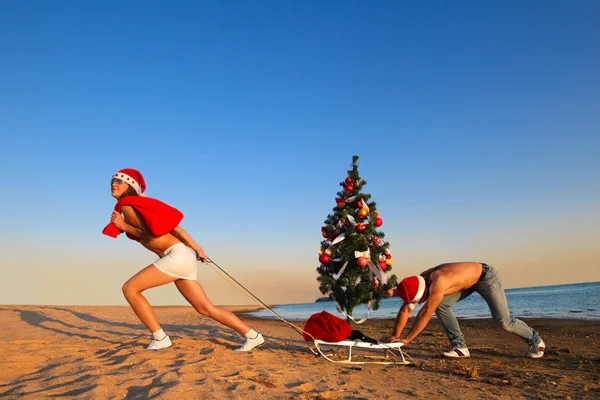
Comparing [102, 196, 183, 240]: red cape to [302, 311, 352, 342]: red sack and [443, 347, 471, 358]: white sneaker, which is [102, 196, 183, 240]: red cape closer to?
[302, 311, 352, 342]: red sack

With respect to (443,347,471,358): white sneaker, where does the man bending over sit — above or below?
above

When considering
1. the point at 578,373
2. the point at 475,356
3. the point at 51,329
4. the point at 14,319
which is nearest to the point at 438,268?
the point at 475,356

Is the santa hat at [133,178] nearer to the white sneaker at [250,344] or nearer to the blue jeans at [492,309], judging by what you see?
the white sneaker at [250,344]

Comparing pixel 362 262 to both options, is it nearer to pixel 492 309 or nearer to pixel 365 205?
pixel 365 205

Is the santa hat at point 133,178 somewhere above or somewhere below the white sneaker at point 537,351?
above

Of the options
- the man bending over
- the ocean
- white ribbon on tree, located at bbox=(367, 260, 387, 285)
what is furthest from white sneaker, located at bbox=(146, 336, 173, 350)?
the ocean

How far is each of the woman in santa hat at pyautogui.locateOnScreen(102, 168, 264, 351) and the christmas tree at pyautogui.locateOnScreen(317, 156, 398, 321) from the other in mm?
3766

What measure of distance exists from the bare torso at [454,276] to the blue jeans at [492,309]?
0.13m

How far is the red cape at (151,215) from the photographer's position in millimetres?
5195

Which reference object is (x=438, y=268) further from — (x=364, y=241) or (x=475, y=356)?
(x=364, y=241)

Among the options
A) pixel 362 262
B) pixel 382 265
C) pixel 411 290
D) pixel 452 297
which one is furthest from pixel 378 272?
pixel 411 290

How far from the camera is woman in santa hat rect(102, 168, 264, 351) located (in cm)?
525

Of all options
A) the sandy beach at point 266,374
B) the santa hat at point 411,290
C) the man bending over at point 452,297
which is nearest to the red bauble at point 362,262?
the sandy beach at point 266,374

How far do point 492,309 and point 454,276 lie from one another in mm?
765
